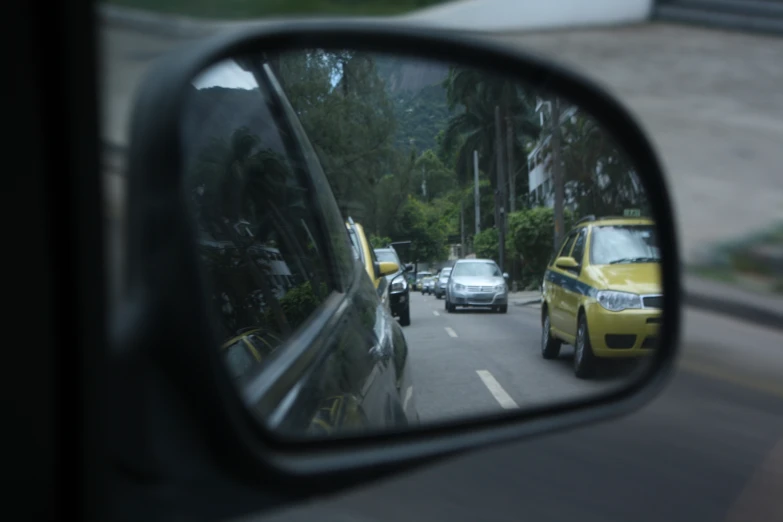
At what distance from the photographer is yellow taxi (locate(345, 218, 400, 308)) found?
3070 millimetres

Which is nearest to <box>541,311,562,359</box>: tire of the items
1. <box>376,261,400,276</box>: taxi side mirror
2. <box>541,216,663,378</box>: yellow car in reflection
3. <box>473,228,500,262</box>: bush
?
<box>541,216,663,378</box>: yellow car in reflection

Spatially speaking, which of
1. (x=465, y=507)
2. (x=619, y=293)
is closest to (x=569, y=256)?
(x=619, y=293)

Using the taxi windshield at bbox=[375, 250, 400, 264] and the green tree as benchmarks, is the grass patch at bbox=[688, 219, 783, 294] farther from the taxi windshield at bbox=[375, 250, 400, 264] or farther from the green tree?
the green tree

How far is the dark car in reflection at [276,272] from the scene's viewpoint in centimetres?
176

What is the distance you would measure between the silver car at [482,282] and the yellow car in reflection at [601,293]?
321 millimetres

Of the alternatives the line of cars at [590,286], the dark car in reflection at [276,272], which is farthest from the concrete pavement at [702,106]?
the dark car in reflection at [276,272]

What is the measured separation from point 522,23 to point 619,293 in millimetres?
15838

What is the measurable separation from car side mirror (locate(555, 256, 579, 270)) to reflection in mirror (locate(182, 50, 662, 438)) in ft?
0.05

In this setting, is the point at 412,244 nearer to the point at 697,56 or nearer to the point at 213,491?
the point at 213,491

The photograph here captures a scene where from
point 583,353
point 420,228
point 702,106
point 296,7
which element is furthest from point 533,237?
point 702,106

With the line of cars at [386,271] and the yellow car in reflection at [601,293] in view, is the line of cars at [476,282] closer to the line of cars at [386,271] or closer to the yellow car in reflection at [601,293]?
the line of cars at [386,271]

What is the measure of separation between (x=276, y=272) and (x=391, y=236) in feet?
1.89

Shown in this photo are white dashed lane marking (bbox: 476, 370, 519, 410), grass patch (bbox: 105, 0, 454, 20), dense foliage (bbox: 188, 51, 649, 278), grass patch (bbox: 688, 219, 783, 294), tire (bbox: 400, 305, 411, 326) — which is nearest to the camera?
dense foliage (bbox: 188, 51, 649, 278)

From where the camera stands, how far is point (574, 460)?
11.4 ft
